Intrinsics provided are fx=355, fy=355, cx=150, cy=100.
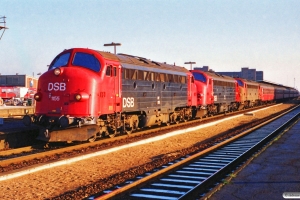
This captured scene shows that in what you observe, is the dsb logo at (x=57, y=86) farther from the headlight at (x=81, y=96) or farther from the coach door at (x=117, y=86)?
the coach door at (x=117, y=86)

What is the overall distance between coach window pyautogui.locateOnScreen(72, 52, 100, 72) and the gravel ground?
3.58 metres

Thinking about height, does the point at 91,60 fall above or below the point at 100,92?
above

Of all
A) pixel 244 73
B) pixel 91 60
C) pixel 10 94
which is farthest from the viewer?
pixel 244 73

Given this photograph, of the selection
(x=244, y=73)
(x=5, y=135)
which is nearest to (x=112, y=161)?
(x=5, y=135)

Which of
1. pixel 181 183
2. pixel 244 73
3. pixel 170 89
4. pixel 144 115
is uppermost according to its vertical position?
pixel 244 73

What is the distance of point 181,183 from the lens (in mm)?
8648

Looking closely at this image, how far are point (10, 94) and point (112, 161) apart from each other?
61627 millimetres

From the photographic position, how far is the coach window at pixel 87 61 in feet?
47.0

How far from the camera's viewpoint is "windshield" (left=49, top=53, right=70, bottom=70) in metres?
14.7

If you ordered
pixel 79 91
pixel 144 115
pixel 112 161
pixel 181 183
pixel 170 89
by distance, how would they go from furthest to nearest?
pixel 170 89, pixel 144 115, pixel 79 91, pixel 112 161, pixel 181 183

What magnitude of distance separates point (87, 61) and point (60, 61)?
4.28 ft

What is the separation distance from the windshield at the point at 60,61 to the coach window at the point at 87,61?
40 cm

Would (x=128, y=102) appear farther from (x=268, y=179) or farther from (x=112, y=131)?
(x=268, y=179)

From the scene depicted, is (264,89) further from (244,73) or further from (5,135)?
(244,73)
